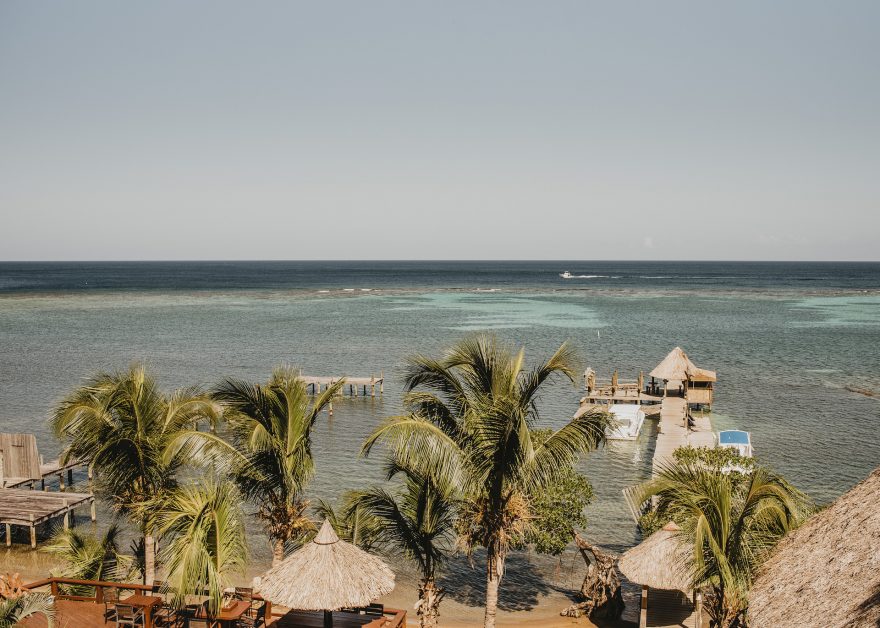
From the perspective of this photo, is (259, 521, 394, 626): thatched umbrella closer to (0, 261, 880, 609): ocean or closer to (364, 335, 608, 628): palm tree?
(364, 335, 608, 628): palm tree

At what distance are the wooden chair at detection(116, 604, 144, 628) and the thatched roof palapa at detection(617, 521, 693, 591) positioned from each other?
8858mm

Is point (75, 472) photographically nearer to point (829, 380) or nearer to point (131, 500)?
point (131, 500)

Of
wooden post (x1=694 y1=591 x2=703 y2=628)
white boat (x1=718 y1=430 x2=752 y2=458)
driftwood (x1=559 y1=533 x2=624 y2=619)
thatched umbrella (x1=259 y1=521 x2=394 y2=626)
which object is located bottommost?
driftwood (x1=559 y1=533 x2=624 y2=619)

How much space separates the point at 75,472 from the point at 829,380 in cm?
4044

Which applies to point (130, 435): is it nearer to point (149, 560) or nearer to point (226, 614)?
point (149, 560)

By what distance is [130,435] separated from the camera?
11.9 metres

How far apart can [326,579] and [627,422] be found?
Answer: 23444 millimetres

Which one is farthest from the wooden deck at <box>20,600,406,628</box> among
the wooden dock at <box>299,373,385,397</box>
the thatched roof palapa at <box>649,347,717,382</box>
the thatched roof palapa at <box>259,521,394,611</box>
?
the thatched roof palapa at <box>649,347,717,382</box>

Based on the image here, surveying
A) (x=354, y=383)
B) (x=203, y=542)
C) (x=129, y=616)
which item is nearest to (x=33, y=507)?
(x=129, y=616)

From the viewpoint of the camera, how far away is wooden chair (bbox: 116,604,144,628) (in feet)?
36.0

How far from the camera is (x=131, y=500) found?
1224cm

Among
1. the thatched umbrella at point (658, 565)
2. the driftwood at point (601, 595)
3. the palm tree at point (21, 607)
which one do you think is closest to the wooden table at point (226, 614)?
the palm tree at point (21, 607)

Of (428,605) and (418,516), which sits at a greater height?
(418,516)

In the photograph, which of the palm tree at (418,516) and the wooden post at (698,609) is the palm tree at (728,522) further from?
the palm tree at (418,516)
